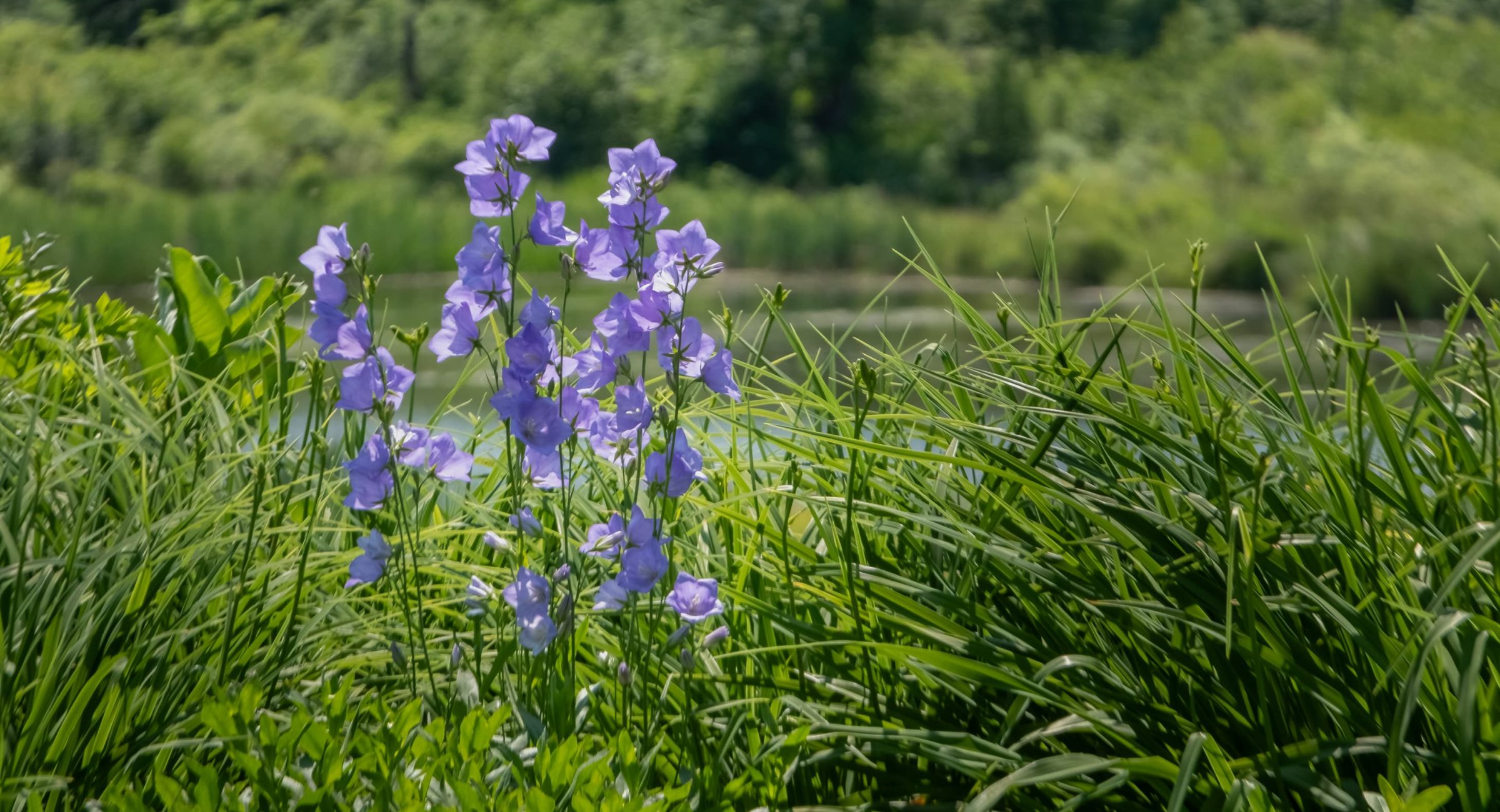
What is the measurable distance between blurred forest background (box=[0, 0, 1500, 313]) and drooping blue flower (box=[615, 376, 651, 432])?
17968 millimetres

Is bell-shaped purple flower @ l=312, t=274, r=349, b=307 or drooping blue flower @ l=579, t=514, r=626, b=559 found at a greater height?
bell-shaped purple flower @ l=312, t=274, r=349, b=307

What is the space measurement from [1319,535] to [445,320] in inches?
42.7

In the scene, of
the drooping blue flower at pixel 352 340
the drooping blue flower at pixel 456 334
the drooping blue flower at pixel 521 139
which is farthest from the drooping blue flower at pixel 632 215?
the drooping blue flower at pixel 352 340

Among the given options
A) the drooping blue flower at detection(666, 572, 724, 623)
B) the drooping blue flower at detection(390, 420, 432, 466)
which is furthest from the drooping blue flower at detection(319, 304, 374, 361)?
the drooping blue flower at detection(666, 572, 724, 623)

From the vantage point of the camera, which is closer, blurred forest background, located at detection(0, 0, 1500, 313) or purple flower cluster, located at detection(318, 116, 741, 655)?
purple flower cluster, located at detection(318, 116, 741, 655)

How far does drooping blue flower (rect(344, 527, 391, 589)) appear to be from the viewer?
135 centimetres

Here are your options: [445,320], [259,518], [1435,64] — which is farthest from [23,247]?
[1435,64]

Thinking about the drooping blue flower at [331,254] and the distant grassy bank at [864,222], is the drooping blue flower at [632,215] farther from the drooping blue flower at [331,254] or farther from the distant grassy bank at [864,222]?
the distant grassy bank at [864,222]

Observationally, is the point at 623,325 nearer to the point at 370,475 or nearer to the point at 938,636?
the point at 370,475

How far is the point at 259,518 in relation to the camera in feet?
5.52

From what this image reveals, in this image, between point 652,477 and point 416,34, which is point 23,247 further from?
point 416,34

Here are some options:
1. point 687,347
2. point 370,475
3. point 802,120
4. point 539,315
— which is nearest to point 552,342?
point 539,315

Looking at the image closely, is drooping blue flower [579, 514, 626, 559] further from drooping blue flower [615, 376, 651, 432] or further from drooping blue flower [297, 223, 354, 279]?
drooping blue flower [297, 223, 354, 279]

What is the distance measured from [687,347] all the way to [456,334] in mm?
279
